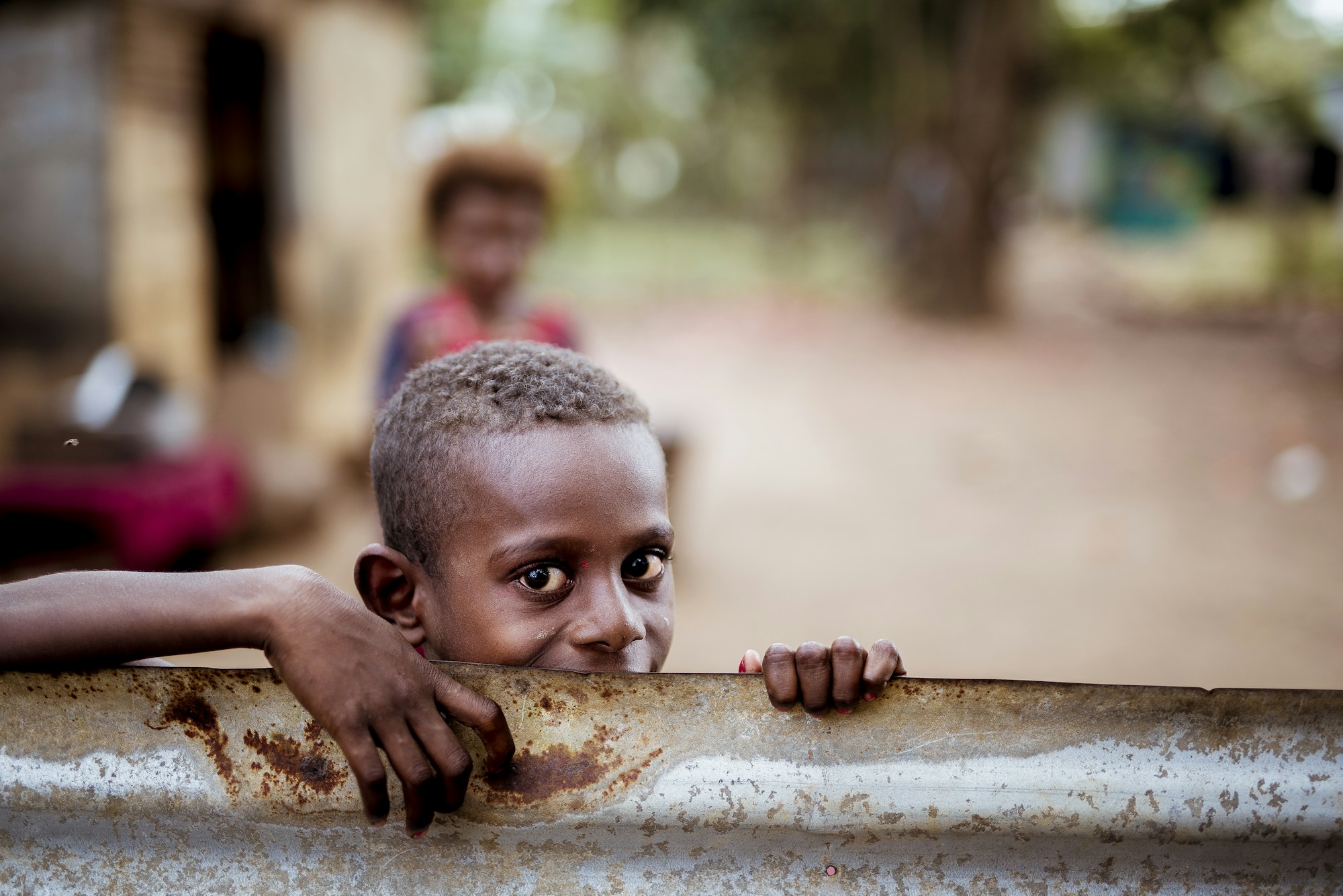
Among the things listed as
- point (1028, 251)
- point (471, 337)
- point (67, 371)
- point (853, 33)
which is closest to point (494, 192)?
point (471, 337)

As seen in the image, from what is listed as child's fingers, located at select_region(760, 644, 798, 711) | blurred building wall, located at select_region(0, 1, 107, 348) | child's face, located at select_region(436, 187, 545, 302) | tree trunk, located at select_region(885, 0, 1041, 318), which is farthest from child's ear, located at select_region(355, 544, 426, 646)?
tree trunk, located at select_region(885, 0, 1041, 318)

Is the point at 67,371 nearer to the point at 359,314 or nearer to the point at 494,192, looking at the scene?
the point at 359,314

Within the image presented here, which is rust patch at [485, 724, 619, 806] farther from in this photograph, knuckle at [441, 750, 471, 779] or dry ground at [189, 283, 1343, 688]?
dry ground at [189, 283, 1343, 688]

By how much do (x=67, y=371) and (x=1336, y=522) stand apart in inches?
272

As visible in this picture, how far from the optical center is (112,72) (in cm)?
488

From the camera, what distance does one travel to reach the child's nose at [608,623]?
1.23 m

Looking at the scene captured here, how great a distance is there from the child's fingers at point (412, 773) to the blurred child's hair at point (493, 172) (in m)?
2.75

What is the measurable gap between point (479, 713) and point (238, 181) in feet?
23.6

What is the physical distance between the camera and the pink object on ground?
175 inches

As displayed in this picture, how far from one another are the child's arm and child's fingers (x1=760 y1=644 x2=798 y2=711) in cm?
24

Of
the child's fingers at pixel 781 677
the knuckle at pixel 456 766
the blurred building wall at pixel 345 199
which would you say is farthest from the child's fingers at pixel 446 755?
the blurred building wall at pixel 345 199

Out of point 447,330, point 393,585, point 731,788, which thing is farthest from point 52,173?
point 731,788

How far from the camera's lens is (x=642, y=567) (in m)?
1.35

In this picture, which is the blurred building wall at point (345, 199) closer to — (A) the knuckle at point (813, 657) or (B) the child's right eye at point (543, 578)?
(B) the child's right eye at point (543, 578)
